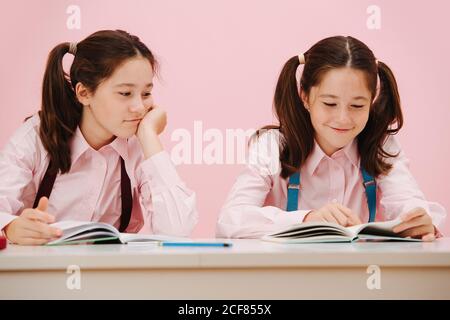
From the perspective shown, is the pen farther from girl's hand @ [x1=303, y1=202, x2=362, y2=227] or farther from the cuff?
the cuff

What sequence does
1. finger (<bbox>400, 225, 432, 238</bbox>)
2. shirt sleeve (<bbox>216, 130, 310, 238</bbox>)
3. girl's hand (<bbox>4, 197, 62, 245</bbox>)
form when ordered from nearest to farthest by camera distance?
girl's hand (<bbox>4, 197, 62, 245</bbox>), finger (<bbox>400, 225, 432, 238</bbox>), shirt sleeve (<bbox>216, 130, 310, 238</bbox>)

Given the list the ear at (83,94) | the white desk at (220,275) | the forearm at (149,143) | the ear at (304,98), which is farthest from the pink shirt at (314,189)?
the white desk at (220,275)

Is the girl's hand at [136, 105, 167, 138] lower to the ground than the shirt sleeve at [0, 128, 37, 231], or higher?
higher

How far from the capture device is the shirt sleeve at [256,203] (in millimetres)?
1577

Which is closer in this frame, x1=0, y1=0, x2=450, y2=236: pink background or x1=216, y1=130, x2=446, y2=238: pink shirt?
x1=216, y1=130, x2=446, y2=238: pink shirt

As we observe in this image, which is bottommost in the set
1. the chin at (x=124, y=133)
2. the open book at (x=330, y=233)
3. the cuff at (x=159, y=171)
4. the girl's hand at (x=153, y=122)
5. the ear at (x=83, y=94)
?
the open book at (x=330, y=233)

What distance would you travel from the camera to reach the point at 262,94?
227cm

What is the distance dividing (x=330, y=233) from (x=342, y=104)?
1.91ft

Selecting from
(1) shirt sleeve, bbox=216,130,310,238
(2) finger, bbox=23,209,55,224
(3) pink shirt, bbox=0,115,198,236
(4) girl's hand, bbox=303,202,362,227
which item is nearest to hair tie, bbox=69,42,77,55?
(3) pink shirt, bbox=0,115,198,236

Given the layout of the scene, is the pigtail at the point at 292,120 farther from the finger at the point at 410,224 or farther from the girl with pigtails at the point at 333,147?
the finger at the point at 410,224

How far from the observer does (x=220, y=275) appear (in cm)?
94

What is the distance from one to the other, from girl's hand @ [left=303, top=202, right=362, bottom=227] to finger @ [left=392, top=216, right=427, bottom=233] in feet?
0.34

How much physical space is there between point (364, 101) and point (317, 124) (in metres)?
0.14

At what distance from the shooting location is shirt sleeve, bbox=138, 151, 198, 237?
5.65 ft
